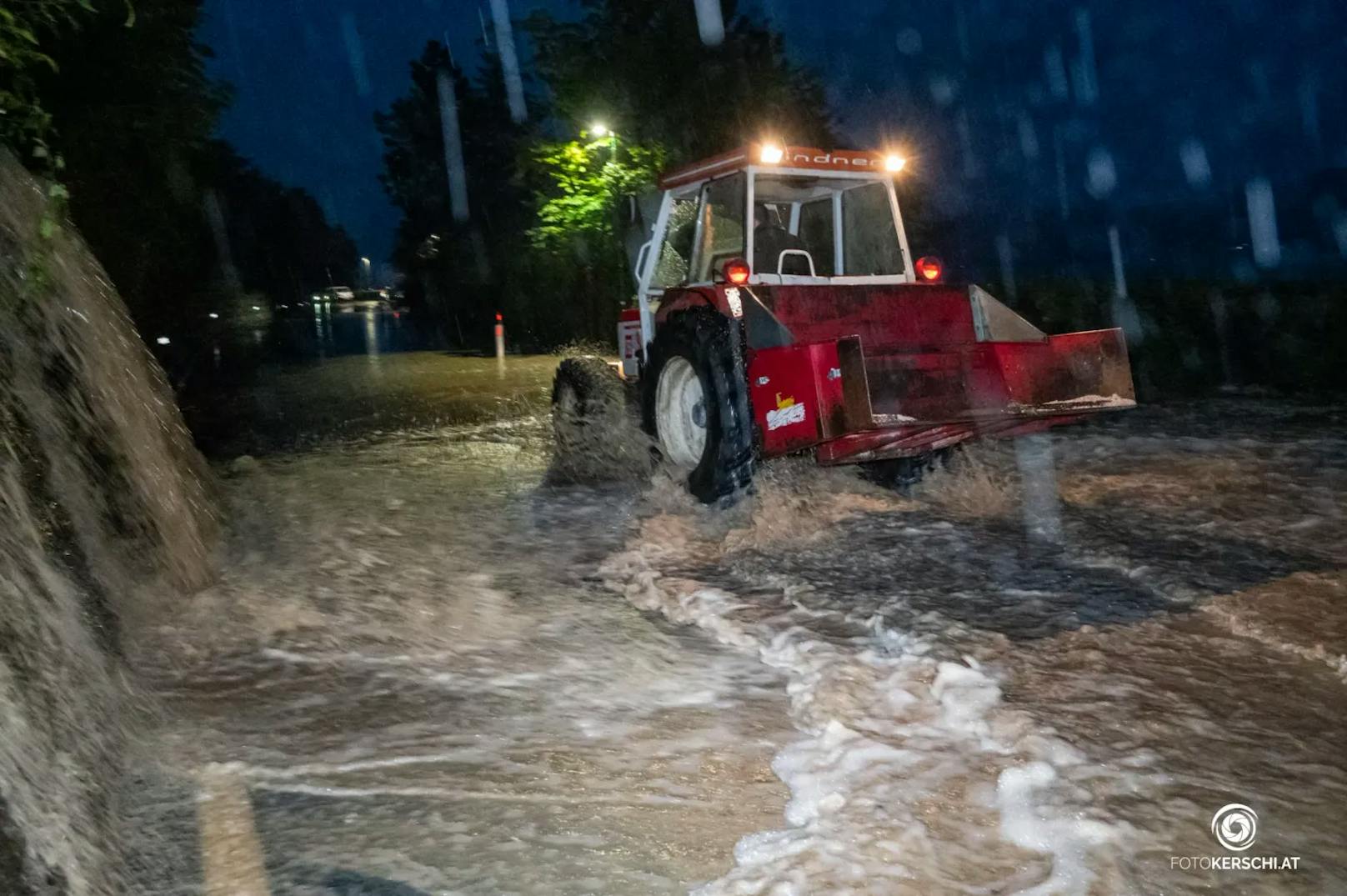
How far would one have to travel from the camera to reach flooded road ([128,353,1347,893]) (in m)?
3.23

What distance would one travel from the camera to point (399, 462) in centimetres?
1011

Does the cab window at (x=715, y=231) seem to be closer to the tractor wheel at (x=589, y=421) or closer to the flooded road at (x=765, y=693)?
the tractor wheel at (x=589, y=421)

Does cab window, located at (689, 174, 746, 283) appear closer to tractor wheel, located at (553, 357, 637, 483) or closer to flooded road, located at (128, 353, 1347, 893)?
tractor wheel, located at (553, 357, 637, 483)

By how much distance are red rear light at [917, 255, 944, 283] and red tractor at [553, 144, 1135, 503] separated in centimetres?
2

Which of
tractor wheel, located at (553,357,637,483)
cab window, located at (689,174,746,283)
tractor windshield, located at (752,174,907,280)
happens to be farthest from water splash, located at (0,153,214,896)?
tractor windshield, located at (752,174,907,280)

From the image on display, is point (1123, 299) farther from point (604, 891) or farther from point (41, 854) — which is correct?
point (41, 854)

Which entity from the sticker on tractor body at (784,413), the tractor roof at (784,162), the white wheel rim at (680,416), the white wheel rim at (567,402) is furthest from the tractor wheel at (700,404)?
the white wheel rim at (567,402)

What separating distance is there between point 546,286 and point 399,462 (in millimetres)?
22290

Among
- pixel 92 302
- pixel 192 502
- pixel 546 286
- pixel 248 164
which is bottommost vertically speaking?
pixel 192 502

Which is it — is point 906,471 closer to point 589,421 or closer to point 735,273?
point 735,273

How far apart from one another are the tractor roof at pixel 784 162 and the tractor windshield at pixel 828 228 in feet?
0.50

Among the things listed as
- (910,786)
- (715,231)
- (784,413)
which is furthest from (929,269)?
(910,786)

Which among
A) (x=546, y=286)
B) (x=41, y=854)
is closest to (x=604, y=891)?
(x=41, y=854)

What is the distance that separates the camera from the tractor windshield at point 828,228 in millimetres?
8258
